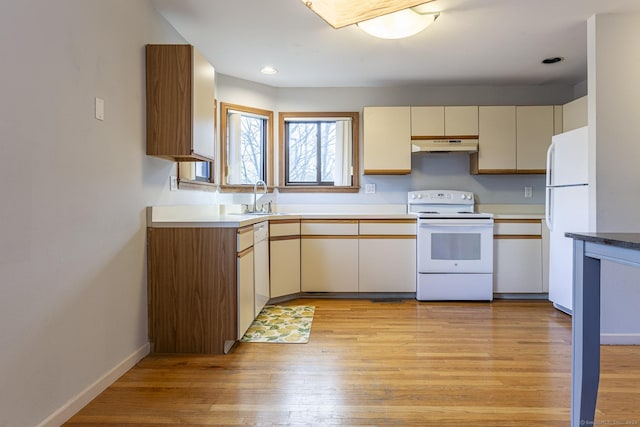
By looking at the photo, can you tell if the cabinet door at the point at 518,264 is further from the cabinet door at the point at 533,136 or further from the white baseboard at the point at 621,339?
the white baseboard at the point at 621,339

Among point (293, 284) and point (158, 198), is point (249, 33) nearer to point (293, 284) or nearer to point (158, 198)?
point (158, 198)

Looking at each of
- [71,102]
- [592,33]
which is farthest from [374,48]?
[71,102]

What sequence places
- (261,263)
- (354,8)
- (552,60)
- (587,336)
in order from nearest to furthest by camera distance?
(587,336), (354,8), (261,263), (552,60)

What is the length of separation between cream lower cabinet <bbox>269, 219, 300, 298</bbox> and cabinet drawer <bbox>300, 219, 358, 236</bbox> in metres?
0.14

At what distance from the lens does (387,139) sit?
13.0 feet

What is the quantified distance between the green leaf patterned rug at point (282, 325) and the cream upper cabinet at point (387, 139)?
1.63m

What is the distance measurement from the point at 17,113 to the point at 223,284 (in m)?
1.36

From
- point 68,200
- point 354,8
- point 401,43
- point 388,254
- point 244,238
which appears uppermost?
point 401,43

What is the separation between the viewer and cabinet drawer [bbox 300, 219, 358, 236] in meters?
3.77

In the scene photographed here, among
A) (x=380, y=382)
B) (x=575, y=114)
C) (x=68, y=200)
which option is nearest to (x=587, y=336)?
(x=380, y=382)

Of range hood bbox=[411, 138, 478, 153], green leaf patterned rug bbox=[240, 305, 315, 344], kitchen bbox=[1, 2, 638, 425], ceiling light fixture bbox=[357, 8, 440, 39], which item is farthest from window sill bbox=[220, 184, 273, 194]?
ceiling light fixture bbox=[357, 8, 440, 39]

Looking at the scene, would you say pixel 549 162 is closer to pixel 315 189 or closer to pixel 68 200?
pixel 315 189

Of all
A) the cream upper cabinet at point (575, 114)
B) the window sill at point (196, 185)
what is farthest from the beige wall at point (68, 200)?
the cream upper cabinet at point (575, 114)

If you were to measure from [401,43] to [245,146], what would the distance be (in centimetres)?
187
